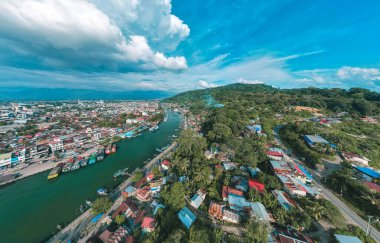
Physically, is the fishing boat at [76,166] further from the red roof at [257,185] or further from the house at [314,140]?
the house at [314,140]

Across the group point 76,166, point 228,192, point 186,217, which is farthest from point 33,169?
point 228,192

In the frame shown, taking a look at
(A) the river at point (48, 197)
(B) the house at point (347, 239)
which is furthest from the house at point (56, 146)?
(B) the house at point (347, 239)

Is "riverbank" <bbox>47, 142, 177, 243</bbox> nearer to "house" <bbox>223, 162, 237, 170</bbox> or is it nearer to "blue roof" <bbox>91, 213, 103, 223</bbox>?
"blue roof" <bbox>91, 213, 103, 223</bbox>

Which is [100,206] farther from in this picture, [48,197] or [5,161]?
[5,161]

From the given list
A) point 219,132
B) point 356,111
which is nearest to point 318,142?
point 219,132

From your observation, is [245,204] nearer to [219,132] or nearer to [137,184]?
[137,184]

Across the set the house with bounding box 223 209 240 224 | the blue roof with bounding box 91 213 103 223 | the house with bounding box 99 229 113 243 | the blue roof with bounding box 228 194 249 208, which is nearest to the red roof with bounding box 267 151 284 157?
the blue roof with bounding box 228 194 249 208

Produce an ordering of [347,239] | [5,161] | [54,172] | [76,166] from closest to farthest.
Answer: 1. [347,239]
2. [54,172]
3. [5,161]
4. [76,166]
